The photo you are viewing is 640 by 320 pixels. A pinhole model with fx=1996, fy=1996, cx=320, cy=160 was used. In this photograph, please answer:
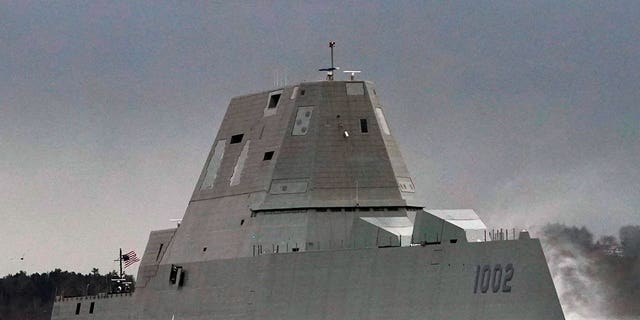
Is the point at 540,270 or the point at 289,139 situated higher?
the point at 289,139

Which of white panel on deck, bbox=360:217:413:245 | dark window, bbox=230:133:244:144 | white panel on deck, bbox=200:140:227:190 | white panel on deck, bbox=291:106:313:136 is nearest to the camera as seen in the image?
white panel on deck, bbox=360:217:413:245

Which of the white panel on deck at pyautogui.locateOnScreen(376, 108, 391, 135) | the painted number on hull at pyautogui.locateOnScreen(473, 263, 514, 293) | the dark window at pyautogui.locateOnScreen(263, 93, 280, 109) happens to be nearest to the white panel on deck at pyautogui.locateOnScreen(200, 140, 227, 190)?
the dark window at pyautogui.locateOnScreen(263, 93, 280, 109)

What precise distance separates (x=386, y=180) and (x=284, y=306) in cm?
550

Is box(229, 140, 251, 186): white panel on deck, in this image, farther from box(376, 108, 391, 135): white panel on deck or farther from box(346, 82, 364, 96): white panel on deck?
box(376, 108, 391, 135): white panel on deck

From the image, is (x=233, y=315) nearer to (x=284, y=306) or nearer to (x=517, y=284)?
(x=284, y=306)

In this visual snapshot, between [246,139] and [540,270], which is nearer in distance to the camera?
[540,270]

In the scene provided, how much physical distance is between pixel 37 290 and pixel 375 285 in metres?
43.9

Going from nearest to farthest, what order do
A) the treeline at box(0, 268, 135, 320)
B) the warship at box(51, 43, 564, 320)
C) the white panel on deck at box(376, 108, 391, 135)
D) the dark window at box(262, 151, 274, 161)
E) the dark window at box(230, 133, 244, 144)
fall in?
the warship at box(51, 43, 564, 320)
the dark window at box(262, 151, 274, 161)
the white panel on deck at box(376, 108, 391, 135)
the dark window at box(230, 133, 244, 144)
the treeline at box(0, 268, 135, 320)

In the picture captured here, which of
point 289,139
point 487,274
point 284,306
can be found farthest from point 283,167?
point 487,274

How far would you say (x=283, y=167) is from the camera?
211 feet

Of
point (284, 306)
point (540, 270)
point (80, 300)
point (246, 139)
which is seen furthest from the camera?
point (80, 300)

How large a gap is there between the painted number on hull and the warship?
4 centimetres

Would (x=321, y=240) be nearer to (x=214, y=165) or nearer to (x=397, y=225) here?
(x=397, y=225)

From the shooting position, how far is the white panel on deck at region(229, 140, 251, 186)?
66375 millimetres
